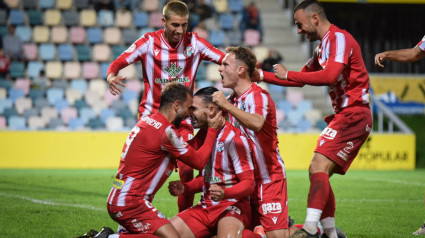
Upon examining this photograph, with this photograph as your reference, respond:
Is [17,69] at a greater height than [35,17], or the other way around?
[35,17]

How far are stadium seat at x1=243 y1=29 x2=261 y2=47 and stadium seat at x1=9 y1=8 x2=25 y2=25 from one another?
20.0 feet

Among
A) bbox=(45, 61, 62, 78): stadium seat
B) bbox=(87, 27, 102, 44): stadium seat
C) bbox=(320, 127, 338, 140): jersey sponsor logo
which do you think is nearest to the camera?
bbox=(320, 127, 338, 140): jersey sponsor logo

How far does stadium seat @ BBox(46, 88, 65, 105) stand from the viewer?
1572 cm

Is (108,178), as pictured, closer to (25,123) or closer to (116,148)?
(116,148)

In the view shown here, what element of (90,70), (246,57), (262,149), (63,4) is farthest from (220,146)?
(63,4)

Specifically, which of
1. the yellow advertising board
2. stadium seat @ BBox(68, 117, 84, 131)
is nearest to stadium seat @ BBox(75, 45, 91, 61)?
stadium seat @ BBox(68, 117, 84, 131)

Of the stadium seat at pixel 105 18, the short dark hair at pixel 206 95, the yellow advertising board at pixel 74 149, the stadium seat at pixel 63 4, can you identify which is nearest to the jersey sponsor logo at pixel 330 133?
the short dark hair at pixel 206 95

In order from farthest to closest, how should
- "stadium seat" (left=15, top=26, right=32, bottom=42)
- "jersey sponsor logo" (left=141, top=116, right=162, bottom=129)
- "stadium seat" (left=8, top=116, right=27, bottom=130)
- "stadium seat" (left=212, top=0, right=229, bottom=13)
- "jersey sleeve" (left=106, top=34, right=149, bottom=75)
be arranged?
"stadium seat" (left=212, top=0, right=229, bottom=13) < "stadium seat" (left=15, top=26, right=32, bottom=42) < "stadium seat" (left=8, top=116, right=27, bottom=130) < "jersey sleeve" (left=106, top=34, right=149, bottom=75) < "jersey sponsor logo" (left=141, top=116, right=162, bottom=129)

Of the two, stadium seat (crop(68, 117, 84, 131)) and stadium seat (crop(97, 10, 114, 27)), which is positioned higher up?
stadium seat (crop(97, 10, 114, 27))

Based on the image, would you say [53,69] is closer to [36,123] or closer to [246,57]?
[36,123]

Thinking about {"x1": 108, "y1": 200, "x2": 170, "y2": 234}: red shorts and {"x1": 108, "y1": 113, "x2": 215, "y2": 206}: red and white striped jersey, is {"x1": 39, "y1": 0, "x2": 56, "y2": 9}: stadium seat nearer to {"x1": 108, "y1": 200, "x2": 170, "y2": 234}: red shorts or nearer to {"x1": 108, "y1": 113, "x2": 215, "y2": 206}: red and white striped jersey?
{"x1": 108, "y1": 113, "x2": 215, "y2": 206}: red and white striped jersey

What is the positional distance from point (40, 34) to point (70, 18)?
0.95 meters

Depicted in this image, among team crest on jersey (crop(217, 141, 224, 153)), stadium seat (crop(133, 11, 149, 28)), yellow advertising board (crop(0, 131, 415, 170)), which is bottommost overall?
yellow advertising board (crop(0, 131, 415, 170))

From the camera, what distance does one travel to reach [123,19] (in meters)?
17.6
